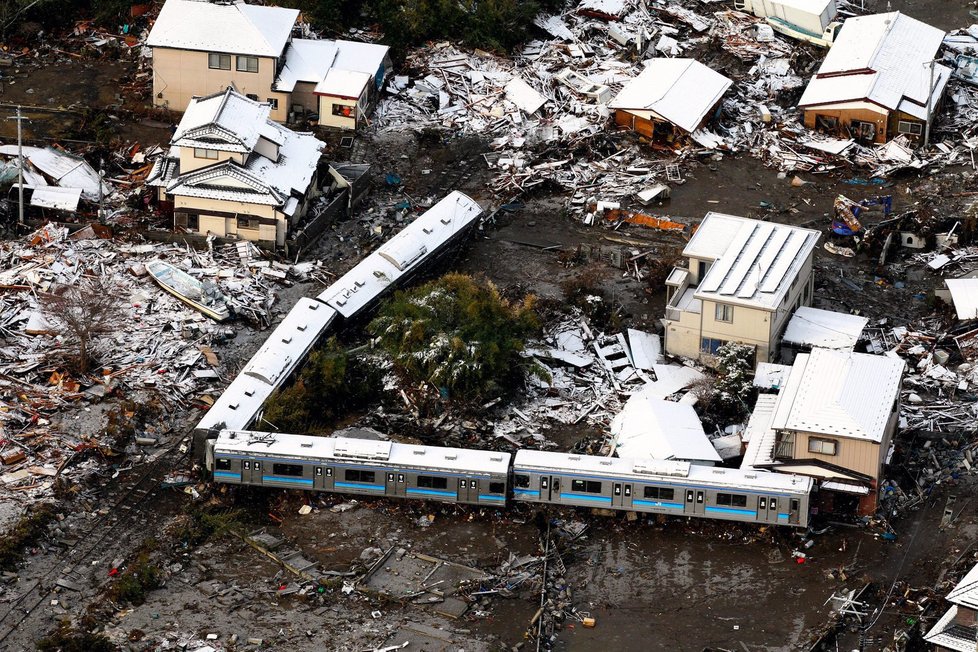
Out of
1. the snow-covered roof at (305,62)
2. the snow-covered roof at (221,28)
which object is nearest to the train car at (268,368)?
the snow-covered roof at (305,62)

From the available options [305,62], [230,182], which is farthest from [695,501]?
[305,62]

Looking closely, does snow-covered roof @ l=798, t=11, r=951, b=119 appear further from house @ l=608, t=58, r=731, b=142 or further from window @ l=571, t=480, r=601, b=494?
window @ l=571, t=480, r=601, b=494

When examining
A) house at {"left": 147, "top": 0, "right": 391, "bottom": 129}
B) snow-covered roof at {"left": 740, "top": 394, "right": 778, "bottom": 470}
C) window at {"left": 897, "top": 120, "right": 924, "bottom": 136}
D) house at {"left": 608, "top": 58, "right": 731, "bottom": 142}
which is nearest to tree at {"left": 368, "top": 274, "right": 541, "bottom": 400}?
snow-covered roof at {"left": 740, "top": 394, "right": 778, "bottom": 470}

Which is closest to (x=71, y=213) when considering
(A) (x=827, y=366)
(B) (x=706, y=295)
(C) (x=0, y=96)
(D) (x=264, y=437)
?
(C) (x=0, y=96)

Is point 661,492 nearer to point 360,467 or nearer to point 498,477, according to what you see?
point 498,477

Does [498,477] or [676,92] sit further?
[676,92]
